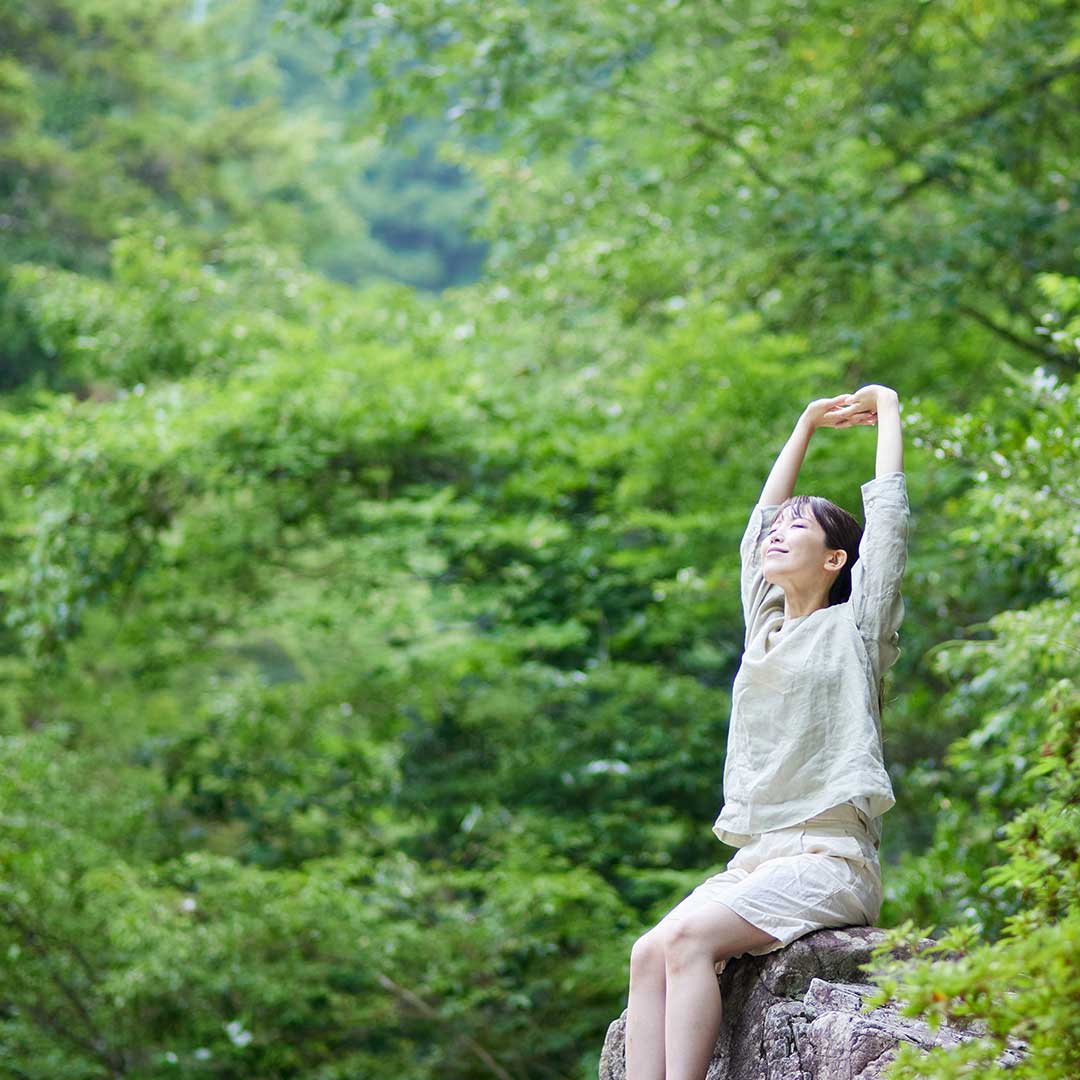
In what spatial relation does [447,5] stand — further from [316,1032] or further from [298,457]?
[316,1032]

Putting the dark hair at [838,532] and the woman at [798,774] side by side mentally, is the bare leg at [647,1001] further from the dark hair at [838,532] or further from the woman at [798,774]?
the dark hair at [838,532]

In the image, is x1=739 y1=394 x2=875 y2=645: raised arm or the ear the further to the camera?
x1=739 y1=394 x2=875 y2=645: raised arm

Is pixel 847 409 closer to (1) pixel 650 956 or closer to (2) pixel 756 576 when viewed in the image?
(2) pixel 756 576

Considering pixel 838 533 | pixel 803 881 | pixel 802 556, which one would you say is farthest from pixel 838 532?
pixel 803 881

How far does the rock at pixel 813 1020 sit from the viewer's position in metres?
2.30

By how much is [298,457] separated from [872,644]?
4166mm

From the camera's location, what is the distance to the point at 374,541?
6230 millimetres

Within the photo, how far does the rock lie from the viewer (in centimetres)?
230

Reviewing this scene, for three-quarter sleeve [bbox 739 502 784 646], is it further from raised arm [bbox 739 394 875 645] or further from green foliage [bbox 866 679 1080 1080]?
green foliage [bbox 866 679 1080 1080]

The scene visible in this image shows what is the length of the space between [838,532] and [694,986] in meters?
0.96

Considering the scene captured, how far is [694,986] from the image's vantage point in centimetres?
239

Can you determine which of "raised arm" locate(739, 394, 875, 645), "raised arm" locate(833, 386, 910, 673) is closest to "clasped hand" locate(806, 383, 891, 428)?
"raised arm" locate(739, 394, 875, 645)

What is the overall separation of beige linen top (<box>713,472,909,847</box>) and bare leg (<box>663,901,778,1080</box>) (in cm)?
26

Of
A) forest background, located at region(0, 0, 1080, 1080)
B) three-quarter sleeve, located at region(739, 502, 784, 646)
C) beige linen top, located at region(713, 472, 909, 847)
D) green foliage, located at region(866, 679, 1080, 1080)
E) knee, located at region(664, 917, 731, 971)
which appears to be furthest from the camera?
forest background, located at region(0, 0, 1080, 1080)
